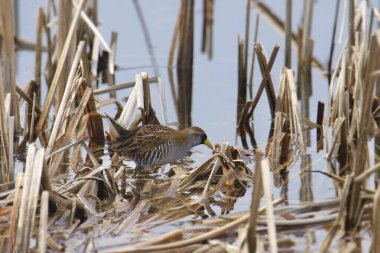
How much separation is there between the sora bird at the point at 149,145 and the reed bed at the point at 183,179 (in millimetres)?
106

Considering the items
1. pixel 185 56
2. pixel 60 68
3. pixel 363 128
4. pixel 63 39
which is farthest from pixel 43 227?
pixel 185 56

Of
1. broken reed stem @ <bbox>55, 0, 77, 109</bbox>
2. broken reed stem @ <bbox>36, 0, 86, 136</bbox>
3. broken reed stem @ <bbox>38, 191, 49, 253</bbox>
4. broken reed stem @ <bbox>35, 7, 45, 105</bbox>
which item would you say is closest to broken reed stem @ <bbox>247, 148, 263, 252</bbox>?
broken reed stem @ <bbox>38, 191, 49, 253</bbox>

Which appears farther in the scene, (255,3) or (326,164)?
(255,3)

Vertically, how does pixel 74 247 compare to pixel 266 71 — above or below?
below

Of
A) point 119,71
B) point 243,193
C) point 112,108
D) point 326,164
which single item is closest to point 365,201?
point 243,193

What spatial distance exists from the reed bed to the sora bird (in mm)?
106

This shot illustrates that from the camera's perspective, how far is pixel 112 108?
782cm

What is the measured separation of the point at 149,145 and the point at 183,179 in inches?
20.8

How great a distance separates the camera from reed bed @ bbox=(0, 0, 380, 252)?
158 inches

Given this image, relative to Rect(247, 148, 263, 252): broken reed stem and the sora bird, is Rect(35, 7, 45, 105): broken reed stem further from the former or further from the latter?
Rect(247, 148, 263, 252): broken reed stem

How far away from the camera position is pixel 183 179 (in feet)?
17.8

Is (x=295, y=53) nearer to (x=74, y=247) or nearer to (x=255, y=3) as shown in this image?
(x=255, y=3)

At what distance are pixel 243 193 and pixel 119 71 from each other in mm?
4099

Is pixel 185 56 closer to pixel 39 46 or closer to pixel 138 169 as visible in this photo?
pixel 39 46
